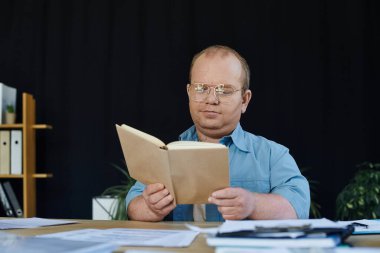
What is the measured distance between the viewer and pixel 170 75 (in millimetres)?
4227

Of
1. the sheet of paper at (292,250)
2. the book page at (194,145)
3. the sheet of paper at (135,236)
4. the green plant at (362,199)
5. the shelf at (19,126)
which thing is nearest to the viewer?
the sheet of paper at (292,250)

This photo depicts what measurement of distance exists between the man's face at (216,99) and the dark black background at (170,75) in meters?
2.46

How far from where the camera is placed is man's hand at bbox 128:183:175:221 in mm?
1334

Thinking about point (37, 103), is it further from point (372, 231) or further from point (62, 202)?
point (372, 231)

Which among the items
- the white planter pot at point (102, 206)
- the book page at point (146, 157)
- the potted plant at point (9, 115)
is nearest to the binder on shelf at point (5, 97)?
the potted plant at point (9, 115)

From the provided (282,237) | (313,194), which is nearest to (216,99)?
(282,237)

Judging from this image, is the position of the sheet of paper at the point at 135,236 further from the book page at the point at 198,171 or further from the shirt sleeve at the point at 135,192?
the shirt sleeve at the point at 135,192

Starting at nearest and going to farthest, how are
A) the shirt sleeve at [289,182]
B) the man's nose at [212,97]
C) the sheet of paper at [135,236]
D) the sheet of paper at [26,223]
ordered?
the sheet of paper at [135,236] → the sheet of paper at [26,223] → the shirt sleeve at [289,182] → the man's nose at [212,97]

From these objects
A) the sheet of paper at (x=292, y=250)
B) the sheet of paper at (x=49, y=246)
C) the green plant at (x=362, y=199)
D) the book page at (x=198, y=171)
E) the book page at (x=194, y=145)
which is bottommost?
the green plant at (x=362, y=199)

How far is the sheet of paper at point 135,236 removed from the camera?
0.97 meters

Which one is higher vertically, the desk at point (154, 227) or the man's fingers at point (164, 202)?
the man's fingers at point (164, 202)

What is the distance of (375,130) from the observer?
395 cm

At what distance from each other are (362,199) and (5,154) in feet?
8.31

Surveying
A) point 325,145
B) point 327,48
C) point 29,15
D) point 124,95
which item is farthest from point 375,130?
point 29,15
